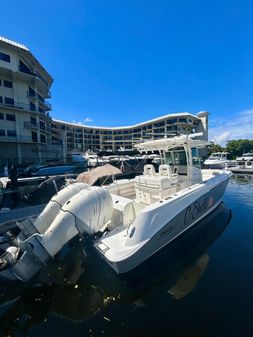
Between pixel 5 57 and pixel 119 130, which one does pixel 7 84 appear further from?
pixel 119 130

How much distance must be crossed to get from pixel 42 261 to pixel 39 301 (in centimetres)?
77

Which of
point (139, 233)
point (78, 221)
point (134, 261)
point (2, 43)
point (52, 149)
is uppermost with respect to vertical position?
point (2, 43)

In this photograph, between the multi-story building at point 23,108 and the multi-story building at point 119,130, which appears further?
the multi-story building at point 119,130

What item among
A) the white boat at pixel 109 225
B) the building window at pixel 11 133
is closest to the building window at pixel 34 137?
the building window at pixel 11 133

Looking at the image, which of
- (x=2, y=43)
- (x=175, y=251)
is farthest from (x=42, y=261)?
(x=2, y=43)

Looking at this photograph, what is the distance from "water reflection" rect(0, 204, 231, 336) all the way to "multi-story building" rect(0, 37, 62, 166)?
30.9 m

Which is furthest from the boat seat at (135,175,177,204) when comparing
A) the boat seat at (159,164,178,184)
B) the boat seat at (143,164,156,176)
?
the boat seat at (143,164,156,176)

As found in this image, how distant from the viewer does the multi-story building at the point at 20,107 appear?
2906 cm

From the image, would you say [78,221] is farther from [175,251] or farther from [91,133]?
[91,133]

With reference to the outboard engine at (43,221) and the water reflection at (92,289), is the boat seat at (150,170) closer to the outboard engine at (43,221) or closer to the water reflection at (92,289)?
the water reflection at (92,289)

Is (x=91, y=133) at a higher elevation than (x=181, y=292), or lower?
higher

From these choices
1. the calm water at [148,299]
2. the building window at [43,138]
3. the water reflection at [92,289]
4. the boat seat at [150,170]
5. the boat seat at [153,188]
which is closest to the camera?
the calm water at [148,299]

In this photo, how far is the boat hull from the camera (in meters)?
3.24

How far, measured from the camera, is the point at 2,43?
90.9ft
